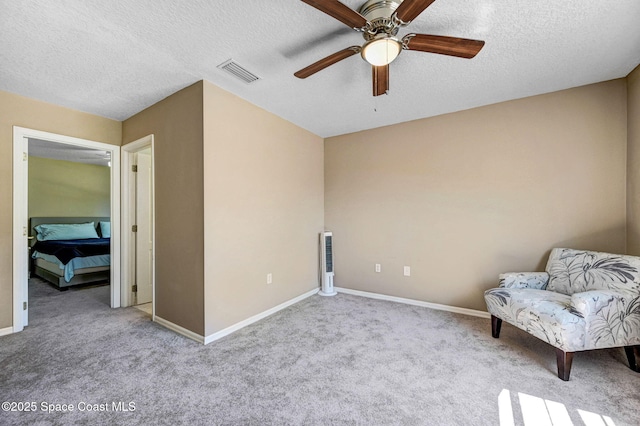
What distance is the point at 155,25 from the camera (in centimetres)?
178

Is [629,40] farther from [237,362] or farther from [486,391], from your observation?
[237,362]

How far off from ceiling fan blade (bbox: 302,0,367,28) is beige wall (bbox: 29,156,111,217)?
7205 mm

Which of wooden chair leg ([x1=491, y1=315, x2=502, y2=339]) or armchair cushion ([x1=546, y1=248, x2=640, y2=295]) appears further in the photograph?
wooden chair leg ([x1=491, y1=315, x2=502, y2=339])

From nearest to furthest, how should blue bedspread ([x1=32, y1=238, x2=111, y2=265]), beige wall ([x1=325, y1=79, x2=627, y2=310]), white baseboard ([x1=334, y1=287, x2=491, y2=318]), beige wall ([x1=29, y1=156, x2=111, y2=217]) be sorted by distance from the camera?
beige wall ([x1=325, y1=79, x2=627, y2=310]), white baseboard ([x1=334, y1=287, x2=491, y2=318]), blue bedspread ([x1=32, y1=238, x2=111, y2=265]), beige wall ([x1=29, y1=156, x2=111, y2=217])

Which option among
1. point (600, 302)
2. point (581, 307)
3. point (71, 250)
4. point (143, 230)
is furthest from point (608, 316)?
point (71, 250)

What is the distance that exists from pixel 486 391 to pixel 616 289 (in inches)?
54.6

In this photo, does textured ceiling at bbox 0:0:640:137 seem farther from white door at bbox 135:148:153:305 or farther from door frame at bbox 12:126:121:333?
white door at bbox 135:148:153:305

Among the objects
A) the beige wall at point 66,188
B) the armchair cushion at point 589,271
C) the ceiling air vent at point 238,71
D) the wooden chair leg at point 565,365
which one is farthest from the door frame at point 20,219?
the armchair cushion at point 589,271

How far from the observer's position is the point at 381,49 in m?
1.60

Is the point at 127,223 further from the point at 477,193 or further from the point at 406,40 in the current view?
the point at 477,193

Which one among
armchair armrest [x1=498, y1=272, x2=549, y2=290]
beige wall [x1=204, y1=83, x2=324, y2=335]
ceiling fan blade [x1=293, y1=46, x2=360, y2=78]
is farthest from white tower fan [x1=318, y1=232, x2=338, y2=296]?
ceiling fan blade [x1=293, y1=46, x2=360, y2=78]

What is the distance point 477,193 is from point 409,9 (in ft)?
7.94

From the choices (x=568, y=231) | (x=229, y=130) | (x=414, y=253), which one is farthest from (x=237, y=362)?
(x=568, y=231)

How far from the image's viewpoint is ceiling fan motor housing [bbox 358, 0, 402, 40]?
1484 millimetres
